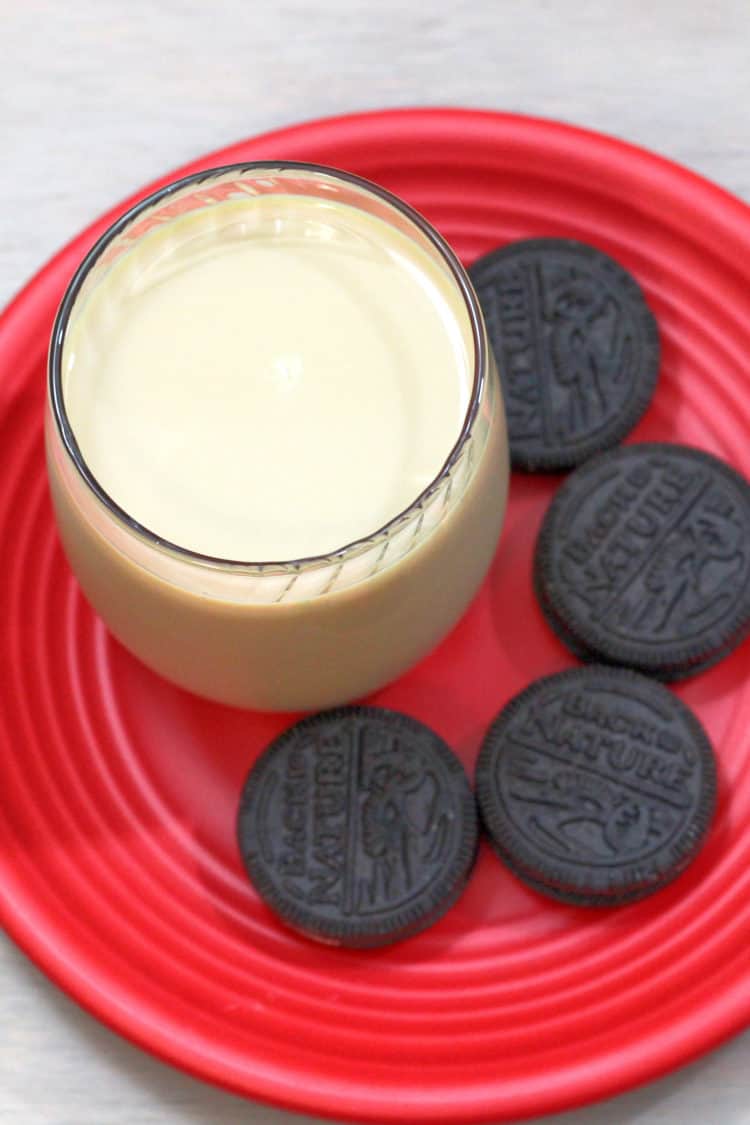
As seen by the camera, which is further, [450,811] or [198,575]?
[450,811]

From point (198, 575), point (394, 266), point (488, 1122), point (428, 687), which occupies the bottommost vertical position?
point (488, 1122)

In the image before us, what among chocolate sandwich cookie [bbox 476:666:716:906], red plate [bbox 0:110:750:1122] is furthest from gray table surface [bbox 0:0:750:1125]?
chocolate sandwich cookie [bbox 476:666:716:906]

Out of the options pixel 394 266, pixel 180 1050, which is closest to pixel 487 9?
pixel 394 266

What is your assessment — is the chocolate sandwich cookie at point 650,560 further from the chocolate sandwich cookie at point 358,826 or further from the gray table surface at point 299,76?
the gray table surface at point 299,76

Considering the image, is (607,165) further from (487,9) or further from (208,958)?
(208,958)

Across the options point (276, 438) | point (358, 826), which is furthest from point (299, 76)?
point (358, 826)
